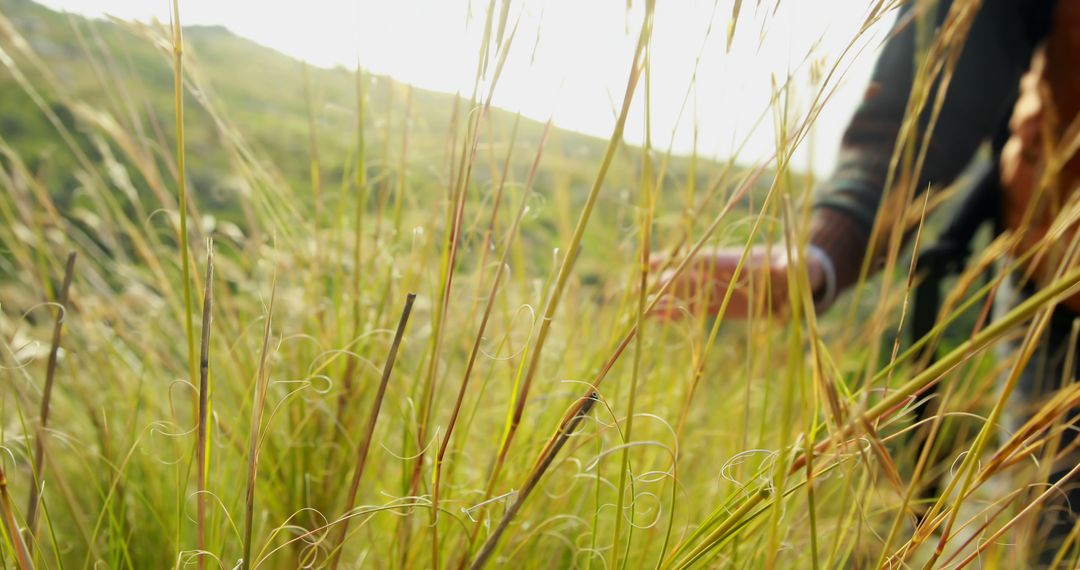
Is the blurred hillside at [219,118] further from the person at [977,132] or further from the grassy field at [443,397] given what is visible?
the person at [977,132]

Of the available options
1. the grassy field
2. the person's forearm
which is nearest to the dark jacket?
the person's forearm

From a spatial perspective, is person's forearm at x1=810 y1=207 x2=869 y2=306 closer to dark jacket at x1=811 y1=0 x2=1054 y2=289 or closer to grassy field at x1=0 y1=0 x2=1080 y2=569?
dark jacket at x1=811 y1=0 x2=1054 y2=289

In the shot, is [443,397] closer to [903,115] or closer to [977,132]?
[903,115]

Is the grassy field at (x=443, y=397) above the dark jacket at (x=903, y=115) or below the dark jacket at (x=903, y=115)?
below

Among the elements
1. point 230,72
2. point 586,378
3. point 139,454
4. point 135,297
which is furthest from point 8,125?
point 586,378

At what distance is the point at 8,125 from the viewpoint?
8.89 ft

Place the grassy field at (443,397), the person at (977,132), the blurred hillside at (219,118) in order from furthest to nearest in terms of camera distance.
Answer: the person at (977,132)
the blurred hillside at (219,118)
the grassy field at (443,397)

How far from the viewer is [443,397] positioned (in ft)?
2.40

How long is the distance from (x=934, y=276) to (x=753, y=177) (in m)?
0.80

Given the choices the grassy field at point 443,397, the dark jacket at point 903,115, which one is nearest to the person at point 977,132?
the dark jacket at point 903,115

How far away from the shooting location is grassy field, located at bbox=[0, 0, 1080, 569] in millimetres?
301

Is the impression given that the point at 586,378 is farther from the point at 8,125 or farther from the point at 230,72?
the point at 230,72

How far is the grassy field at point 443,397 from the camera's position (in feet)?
0.99

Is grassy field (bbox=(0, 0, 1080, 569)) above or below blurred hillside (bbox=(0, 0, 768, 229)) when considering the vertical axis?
below
